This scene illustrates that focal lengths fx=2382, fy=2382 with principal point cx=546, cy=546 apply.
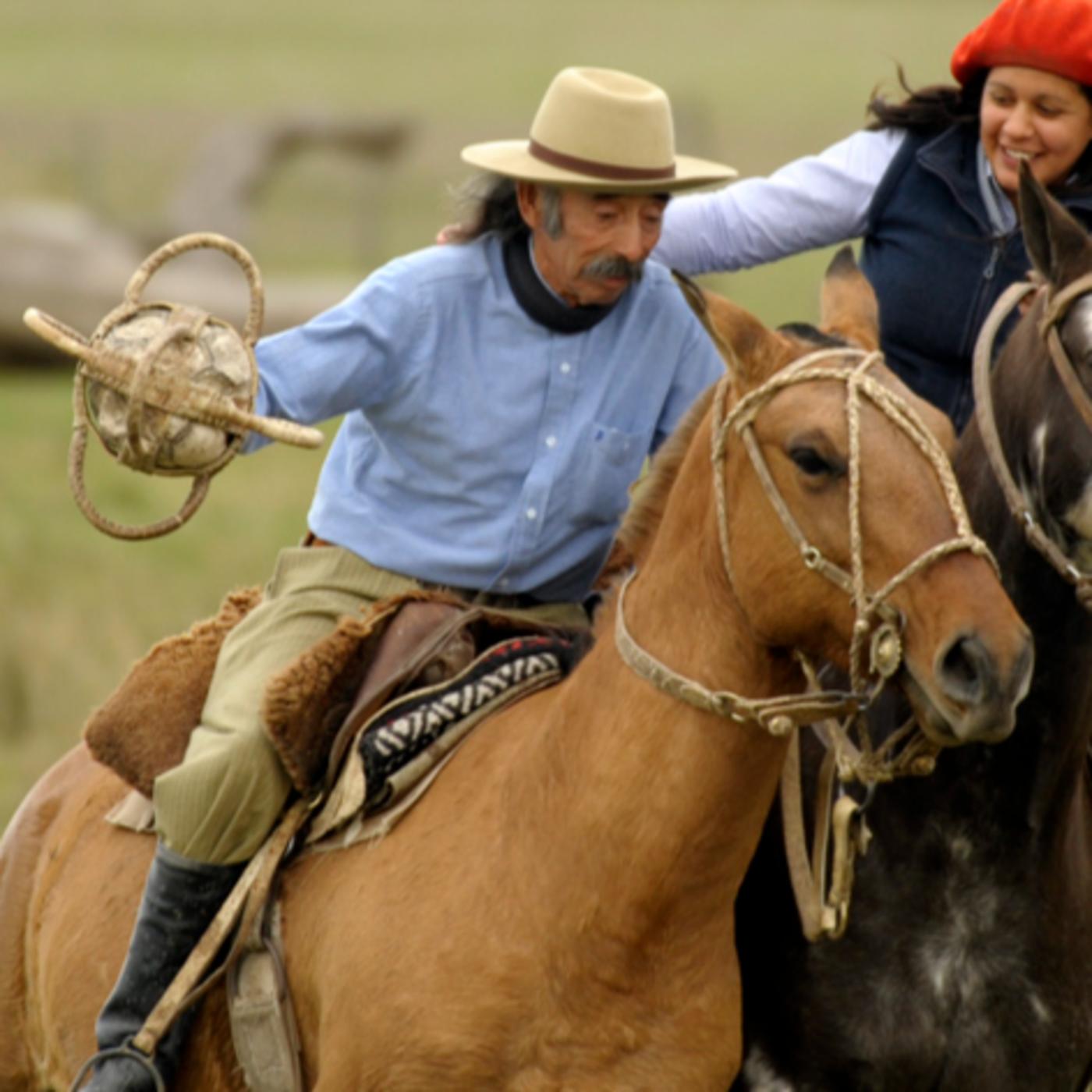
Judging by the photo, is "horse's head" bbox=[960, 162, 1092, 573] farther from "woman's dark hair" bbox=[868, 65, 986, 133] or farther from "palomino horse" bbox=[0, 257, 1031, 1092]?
→ "woman's dark hair" bbox=[868, 65, 986, 133]

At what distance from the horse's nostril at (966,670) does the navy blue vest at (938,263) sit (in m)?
1.65

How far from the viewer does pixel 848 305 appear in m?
5.16

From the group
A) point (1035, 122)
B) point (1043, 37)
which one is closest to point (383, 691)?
point (1035, 122)

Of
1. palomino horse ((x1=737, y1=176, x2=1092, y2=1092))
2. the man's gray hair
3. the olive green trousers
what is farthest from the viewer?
the man's gray hair

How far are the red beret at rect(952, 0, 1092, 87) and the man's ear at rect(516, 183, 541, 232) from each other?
116cm

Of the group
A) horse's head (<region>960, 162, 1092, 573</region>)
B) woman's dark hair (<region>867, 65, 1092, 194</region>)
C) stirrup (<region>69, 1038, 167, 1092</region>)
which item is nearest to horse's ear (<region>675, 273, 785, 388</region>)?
horse's head (<region>960, 162, 1092, 573</region>)

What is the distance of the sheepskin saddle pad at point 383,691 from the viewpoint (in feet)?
17.7

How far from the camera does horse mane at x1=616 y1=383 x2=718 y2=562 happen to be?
5086mm

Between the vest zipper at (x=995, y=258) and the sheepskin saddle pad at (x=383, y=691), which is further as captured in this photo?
the vest zipper at (x=995, y=258)

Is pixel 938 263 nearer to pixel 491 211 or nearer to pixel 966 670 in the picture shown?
pixel 491 211

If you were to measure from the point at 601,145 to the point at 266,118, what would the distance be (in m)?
25.8

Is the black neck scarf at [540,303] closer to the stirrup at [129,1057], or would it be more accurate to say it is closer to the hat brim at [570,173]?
the hat brim at [570,173]

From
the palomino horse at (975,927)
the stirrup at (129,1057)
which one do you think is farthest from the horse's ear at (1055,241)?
the stirrup at (129,1057)

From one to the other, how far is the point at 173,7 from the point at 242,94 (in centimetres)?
2417
